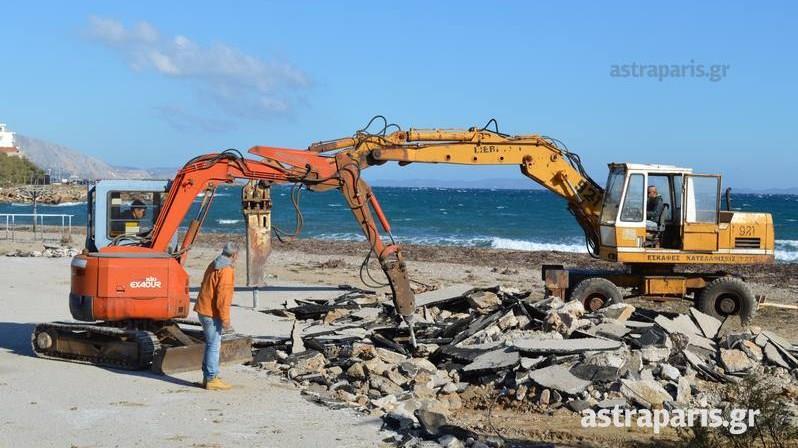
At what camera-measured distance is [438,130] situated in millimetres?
16453

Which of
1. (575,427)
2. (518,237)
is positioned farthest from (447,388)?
(518,237)

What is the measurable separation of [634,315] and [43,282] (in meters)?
14.4

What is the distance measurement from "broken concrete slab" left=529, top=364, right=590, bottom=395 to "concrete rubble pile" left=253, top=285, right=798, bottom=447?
0.5 inches

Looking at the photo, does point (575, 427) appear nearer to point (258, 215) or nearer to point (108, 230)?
point (108, 230)

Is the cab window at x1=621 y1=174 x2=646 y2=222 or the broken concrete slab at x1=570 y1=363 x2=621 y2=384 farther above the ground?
the cab window at x1=621 y1=174 x2=646 y2=222

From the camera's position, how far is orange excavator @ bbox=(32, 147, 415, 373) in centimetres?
1214

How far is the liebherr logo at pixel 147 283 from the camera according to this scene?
481 inches

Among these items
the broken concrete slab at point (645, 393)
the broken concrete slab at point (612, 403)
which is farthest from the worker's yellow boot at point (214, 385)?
the broken concrete slab at point (645, 393)

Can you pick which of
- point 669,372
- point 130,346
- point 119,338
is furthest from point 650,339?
point 119,338

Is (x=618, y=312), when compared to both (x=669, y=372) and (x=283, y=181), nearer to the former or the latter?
(x=669, y=372)

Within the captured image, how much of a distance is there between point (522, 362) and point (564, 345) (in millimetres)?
765

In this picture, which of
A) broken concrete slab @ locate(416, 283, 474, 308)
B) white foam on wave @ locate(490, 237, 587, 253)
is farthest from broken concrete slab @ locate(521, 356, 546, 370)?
white foam on wave @ locate(490, 237, 587, 253)

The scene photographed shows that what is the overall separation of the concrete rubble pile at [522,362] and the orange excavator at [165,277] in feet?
3.10

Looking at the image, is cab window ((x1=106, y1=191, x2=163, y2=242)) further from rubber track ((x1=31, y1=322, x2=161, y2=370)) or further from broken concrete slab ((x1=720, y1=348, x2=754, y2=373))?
broken concrete slab ((x1=720, y1=348, x2=754, y2=373))
